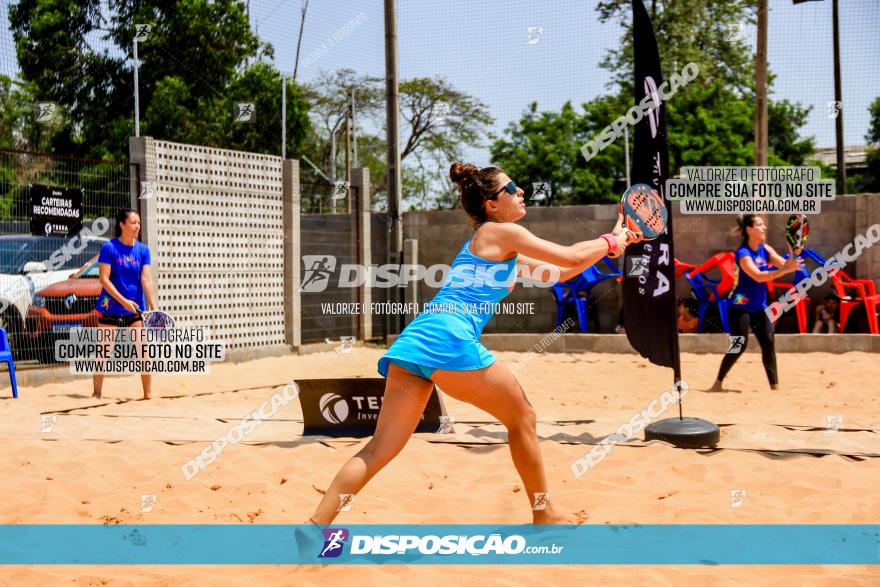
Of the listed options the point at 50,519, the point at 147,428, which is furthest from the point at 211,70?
the point at 50,519

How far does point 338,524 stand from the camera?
430 centimetres

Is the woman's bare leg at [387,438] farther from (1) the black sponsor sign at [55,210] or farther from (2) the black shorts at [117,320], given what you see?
(1) the black sponsor sign at [55,210]

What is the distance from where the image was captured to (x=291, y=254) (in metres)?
13.0

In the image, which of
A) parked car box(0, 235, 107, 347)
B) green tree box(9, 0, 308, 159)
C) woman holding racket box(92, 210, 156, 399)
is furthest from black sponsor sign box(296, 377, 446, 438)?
green tree box(9, 0, 308, 159)

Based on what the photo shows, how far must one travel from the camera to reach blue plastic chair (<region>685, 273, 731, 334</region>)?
12453mm

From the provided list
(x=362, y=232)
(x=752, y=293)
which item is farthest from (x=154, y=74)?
(x=752, y=293)

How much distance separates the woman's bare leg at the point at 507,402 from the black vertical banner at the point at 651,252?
8.64ft

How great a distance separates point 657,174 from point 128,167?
7236 millimetres

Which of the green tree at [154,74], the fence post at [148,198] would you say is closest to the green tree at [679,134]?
the green tree at [154,74]

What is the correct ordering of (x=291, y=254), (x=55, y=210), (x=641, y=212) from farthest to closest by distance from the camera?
(x=291, y=254) < (x=55, y=210) < (x=641, y=212)

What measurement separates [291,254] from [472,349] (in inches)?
377

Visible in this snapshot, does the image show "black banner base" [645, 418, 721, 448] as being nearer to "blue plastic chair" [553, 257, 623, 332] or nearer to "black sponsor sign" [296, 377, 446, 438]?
Answer: "black sponsor sign" [296, 377, 446, 438]

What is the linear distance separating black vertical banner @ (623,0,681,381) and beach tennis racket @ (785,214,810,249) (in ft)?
9.54

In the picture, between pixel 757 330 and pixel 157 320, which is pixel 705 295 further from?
pixel 157 320
